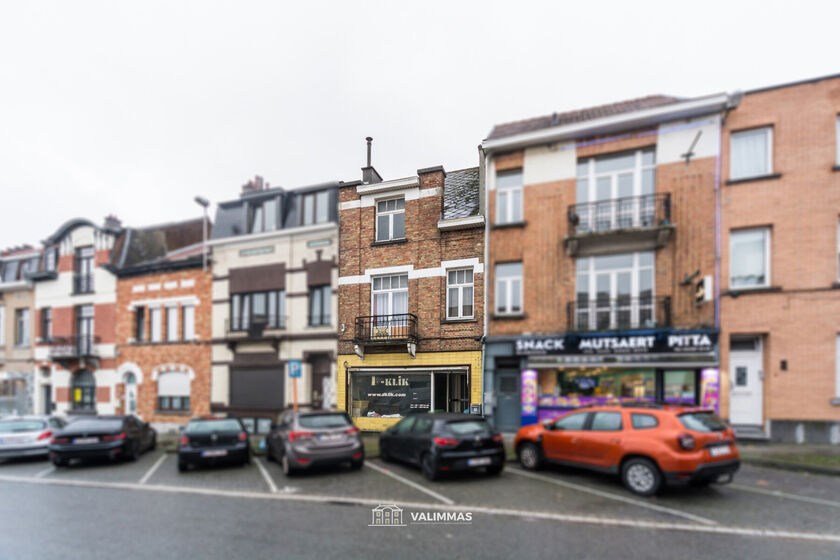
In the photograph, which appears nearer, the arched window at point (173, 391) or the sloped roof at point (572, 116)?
the sloped roof at point (572, 116)

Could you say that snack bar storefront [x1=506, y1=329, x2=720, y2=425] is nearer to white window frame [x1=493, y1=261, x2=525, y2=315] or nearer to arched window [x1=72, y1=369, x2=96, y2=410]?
white window frame [x1=493, y1=261, x2=525, y2=315]

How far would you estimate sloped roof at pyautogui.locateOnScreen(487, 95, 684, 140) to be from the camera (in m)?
2.16

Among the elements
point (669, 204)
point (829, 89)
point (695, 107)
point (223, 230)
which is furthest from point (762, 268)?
point (223, 230)

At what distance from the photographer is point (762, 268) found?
2238mm

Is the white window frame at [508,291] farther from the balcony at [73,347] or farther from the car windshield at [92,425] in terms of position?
the car windshield at [92,425]

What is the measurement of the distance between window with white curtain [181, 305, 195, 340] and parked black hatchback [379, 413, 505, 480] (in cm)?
175

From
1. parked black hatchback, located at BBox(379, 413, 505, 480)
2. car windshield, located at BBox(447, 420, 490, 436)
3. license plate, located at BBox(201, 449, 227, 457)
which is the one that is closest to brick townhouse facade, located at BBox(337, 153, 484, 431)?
parked black hatchback, located at BBox(379, 413, 505, 480)

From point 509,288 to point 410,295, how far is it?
0.51 metres

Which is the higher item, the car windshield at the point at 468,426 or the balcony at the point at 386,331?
the balcony at the point at 386,331

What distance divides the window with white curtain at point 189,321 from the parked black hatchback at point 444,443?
175 centimetres

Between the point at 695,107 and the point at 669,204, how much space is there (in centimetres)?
55

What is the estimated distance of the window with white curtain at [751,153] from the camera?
6.72 feet

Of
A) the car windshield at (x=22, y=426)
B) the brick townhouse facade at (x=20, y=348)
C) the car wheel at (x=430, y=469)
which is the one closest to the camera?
the car wheel at (x=430, y=469)

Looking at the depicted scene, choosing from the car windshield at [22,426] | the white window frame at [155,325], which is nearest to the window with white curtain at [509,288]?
the white window frame at [155,325]
